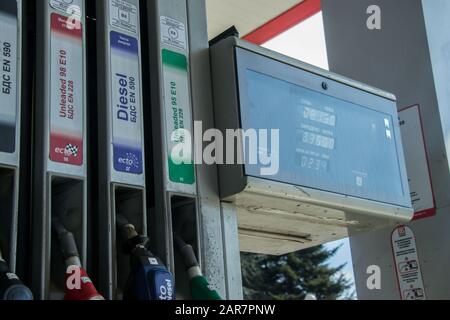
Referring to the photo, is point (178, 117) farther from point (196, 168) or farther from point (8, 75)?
point (8, 75)

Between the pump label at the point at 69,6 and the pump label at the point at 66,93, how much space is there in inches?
1.0

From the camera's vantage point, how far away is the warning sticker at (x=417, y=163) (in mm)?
3158

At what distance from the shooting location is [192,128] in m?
2.05

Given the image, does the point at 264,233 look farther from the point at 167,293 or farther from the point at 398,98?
the point at 398,98

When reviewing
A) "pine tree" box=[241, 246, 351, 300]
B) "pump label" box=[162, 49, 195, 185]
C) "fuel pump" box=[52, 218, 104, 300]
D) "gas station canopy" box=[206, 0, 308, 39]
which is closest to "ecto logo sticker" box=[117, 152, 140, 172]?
"pump label" box=[162, 49, 195, 185]

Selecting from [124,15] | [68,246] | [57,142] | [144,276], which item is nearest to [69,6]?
[124,15]

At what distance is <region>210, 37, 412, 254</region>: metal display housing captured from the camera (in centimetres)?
200

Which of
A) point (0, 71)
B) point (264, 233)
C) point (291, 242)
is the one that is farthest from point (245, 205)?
point (0, 71)

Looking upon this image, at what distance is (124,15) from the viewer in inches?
80.2

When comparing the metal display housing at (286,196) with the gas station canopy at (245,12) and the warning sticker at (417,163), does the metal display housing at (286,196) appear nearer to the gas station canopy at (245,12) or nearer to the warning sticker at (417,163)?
the warning sticker at (417,163)

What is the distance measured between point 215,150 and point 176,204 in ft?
0.62

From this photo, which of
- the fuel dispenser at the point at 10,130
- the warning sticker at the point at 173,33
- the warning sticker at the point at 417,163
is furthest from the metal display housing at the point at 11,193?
the warning sticker at the point at 417,163

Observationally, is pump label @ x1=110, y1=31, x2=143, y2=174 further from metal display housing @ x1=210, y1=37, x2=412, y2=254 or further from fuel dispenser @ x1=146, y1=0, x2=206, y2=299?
metal display housing @ x1=210, y1=37, x2=412, y2=254

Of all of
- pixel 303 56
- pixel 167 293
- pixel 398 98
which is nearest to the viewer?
pixel 167 293
